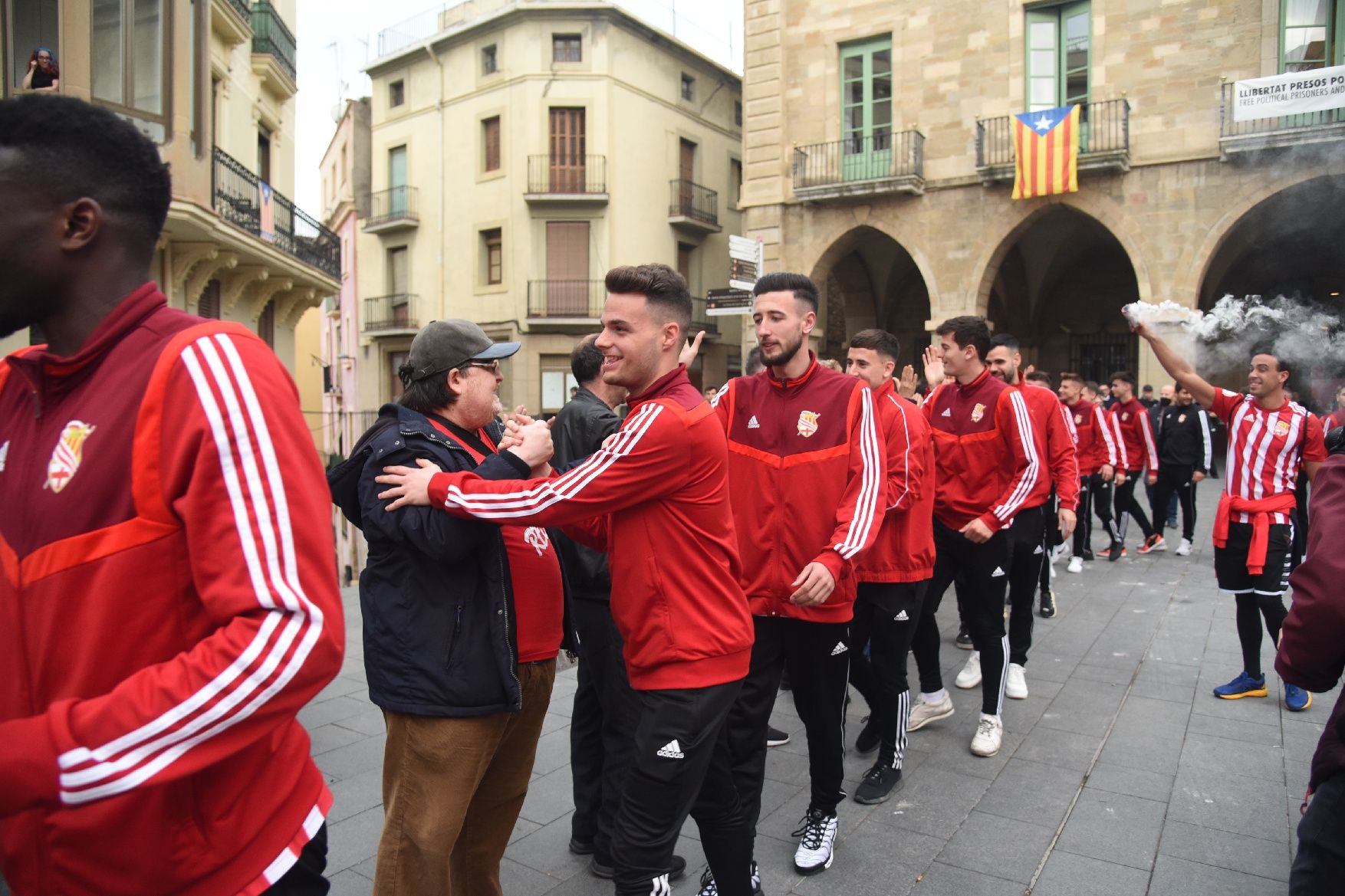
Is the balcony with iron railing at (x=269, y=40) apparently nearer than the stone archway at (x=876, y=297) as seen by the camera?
Yes

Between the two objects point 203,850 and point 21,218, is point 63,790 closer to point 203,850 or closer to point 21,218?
point 203,850

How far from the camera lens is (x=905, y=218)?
69.7 feet

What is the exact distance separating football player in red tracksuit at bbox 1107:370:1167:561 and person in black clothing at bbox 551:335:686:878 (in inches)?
354

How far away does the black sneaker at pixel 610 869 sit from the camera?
3.61 meters

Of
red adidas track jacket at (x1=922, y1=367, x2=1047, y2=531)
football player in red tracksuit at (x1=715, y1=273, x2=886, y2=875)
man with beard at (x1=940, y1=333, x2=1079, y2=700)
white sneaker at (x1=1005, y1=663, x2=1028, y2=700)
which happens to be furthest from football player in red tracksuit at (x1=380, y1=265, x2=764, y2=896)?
white sneaker at (x1=1005, y1=663, x2=1028, y2=700)

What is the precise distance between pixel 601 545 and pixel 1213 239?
1926 centimetres

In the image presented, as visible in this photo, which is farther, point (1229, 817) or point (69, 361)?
point (1229, 817)

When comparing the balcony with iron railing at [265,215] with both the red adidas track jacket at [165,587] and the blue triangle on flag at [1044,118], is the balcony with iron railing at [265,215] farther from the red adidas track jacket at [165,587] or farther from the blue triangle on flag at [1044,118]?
the blue triangle on flag at [1044,118]

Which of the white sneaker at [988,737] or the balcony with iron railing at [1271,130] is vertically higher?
the balcony with iron railing at [1271,130]

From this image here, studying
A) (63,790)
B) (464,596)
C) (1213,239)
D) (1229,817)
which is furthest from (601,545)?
(1213,239)

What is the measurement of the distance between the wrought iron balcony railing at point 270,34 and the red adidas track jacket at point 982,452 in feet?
54.5

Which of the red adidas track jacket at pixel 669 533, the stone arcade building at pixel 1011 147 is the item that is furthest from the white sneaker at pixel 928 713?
the stone arcade building at pixel 1011 147

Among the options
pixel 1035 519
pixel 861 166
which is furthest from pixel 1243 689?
pixel 861 166

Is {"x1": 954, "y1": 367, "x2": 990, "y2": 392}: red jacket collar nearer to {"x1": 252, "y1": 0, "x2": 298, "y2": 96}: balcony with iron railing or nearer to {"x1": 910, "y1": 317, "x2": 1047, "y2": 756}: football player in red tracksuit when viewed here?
{"x1": 910, "y1": 317, "x2": 1047, "y2": 756}: football player in red tracksuit
